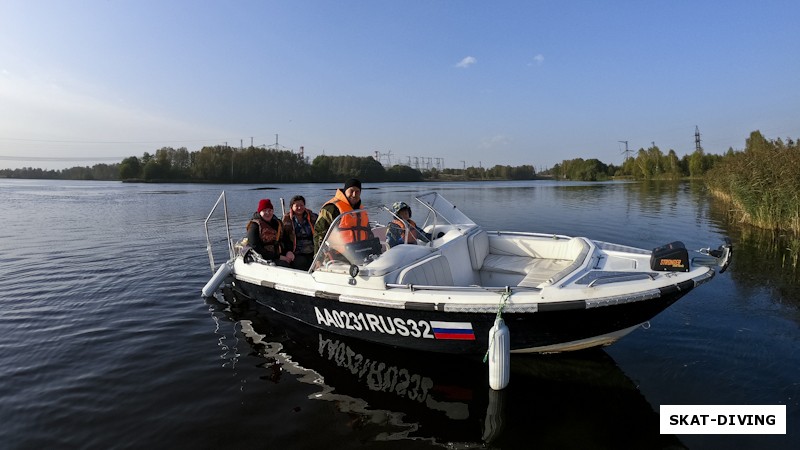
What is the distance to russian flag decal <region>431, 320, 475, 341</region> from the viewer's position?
448 centimetres

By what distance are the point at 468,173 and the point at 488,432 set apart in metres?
133

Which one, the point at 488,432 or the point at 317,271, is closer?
the point at 488,432

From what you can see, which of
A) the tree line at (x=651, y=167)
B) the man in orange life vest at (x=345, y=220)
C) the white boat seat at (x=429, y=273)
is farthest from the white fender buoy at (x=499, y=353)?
the tree line at (x=651, y=167)

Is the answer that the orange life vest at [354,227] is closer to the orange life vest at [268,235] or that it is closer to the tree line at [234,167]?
the orange life vest at [268,235]

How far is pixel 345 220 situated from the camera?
5516mm

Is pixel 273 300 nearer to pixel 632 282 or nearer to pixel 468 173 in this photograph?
pixel 632 282

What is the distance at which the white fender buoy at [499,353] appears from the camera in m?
4.04

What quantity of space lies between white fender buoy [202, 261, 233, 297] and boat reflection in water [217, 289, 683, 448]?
1.32m

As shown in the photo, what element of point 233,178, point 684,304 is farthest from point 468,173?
point 684,304

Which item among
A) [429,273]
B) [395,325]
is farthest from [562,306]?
[395,325]

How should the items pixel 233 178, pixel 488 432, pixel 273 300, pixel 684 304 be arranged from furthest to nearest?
1. pixel 233 178
2. pixel 684 304
3. pixel 273 300
4. pixel 488 432

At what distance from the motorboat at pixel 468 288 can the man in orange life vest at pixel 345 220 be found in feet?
0.22

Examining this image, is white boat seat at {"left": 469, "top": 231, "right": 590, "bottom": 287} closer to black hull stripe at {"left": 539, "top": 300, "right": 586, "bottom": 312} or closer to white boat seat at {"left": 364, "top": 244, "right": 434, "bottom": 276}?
white boat seat at {"left": 364, "top": 244, "right": 434, "bottom": 276}

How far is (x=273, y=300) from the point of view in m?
6.32
